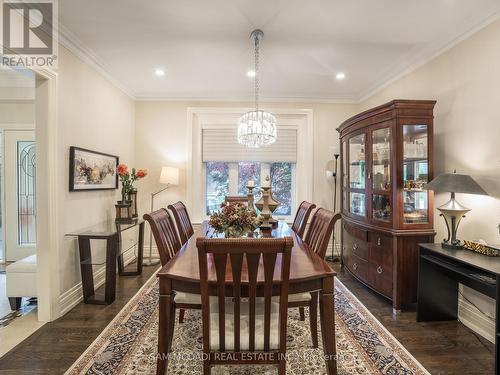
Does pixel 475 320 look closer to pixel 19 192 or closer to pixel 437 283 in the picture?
pixel 437 283

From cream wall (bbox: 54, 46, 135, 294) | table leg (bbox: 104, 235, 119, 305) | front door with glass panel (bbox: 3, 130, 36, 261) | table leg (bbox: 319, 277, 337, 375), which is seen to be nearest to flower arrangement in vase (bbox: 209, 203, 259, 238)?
table leg (bbox: 319, 277, 337, 375)

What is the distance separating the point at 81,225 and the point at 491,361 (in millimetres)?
3850

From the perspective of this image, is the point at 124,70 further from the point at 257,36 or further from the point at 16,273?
the point at 16,273

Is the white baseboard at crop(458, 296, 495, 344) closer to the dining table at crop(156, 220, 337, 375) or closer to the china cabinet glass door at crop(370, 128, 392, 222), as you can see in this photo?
the china cabinet glass door at crop(370, 128, 392, 222)

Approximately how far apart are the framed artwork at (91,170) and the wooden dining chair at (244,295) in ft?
7.11

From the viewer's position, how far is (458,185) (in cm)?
213

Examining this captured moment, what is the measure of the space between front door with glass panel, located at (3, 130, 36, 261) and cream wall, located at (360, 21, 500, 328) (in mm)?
5428

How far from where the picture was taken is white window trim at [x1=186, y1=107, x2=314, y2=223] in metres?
4.21

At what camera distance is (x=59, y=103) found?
248 cm

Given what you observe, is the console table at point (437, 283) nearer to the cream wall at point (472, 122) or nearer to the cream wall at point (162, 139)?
the cream wall at point (472, 122)

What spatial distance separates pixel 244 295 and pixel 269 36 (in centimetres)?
234

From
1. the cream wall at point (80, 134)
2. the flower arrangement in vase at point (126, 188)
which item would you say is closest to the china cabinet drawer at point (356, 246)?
the flower arrangement in vase at point (126, 188)

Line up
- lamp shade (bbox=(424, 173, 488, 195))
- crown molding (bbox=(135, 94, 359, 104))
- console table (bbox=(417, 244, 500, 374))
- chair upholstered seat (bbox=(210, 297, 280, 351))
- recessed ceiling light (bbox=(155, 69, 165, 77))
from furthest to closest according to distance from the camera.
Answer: crown molding (bbox=(135, 94, 359, 104)), recessed ceiling light (bbox=(155, 69, 165, 77)), console table (bbox=(417, 244, 500, 374)), lamp shade (bbox=(424, 173, 488, 195)), chair upholstered seat (bbox=(210, 297, 280, 351))

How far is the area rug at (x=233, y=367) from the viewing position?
1779 millimetres
